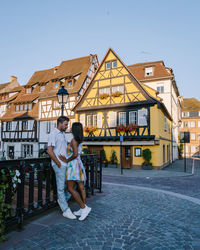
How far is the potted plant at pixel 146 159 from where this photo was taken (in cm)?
1575

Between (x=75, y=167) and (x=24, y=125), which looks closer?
(x=75, y=167)

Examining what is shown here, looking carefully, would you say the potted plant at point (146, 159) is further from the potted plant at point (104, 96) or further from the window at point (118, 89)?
the potted plant at point (104, 96)

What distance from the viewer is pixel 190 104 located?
43.6 metres

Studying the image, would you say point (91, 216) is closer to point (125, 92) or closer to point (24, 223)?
point (24, 223)

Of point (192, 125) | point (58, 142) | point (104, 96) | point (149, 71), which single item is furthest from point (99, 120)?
point (192, 125)

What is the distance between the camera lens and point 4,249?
280 cm

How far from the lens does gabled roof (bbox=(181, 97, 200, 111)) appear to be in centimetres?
4203

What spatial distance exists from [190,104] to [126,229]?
44.7 m

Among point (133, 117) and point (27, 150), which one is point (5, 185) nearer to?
point (133, 117)

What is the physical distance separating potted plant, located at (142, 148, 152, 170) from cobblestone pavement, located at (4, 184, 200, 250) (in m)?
10.4

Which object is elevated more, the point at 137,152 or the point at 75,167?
the point at 75,167

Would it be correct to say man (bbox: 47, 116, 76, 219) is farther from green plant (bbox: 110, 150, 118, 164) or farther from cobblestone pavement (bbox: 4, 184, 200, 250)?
green plant (bbox: 110, 150, 118, 164)

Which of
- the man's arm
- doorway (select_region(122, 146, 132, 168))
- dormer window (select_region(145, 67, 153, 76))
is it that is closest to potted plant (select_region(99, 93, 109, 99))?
doorway (select_region(122, 146, 132, 168))

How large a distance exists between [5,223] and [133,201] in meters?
3.50
